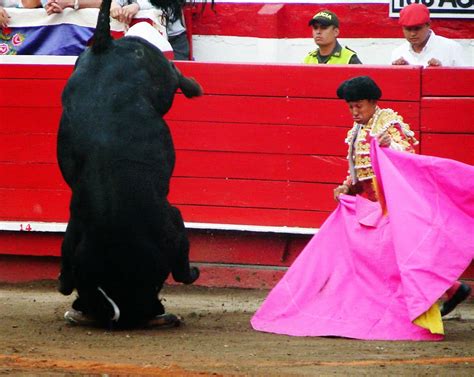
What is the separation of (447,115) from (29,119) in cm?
289

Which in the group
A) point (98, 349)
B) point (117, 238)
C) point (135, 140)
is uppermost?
point (135, 140)

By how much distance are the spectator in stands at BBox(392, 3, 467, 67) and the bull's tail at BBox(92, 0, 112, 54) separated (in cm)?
275

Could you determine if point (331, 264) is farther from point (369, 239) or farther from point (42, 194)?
point (42, 194)

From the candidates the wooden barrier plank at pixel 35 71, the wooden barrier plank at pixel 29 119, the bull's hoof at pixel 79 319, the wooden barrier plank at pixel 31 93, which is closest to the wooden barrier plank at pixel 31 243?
the wooden barrier plank at pixel 29 119

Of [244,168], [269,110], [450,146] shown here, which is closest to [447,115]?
[450,146]

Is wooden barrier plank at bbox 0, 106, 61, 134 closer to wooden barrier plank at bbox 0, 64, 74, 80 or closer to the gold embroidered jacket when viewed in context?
wooden barrier plank at bbox 0, 64, 74, 80

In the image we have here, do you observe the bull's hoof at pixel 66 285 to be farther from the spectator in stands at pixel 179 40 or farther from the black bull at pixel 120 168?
the spectator in stands at pixel 179 40

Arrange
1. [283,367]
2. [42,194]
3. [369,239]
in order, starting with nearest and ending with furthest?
[283,367], [369,239], [42,194]

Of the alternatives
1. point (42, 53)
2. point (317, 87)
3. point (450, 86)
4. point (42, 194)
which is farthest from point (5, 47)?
point (450, 86)

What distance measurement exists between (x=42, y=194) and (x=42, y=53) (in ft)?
3.25

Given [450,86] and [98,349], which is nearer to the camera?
[98,349]

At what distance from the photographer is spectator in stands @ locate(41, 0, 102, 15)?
979 centimetres

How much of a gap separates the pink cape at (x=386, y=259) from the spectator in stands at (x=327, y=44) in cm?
183

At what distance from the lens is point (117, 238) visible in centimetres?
704
